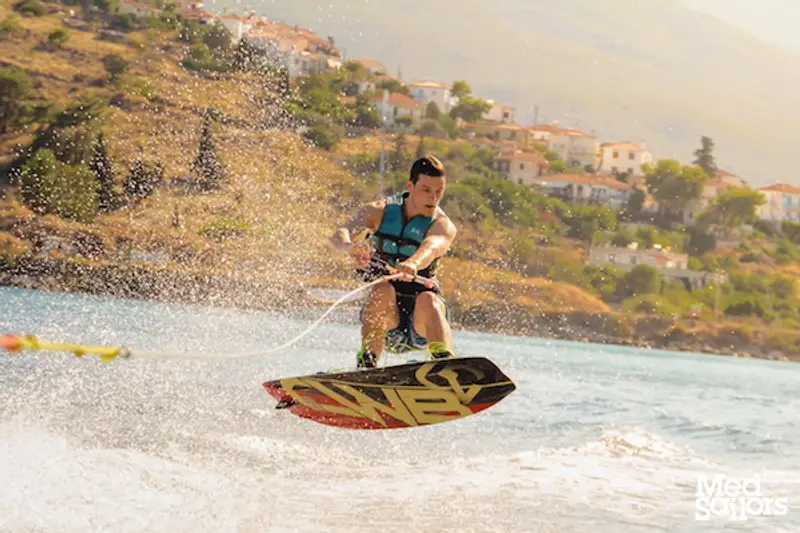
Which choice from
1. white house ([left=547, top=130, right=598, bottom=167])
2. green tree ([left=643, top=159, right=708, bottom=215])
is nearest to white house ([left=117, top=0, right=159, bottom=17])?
white house ([left=547, top=130, right=598, bottom=167])

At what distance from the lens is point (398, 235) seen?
7.34m

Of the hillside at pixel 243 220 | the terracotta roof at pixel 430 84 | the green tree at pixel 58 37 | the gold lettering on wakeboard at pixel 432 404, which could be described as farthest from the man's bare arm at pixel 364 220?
the terracotta roof at pixel 430 84

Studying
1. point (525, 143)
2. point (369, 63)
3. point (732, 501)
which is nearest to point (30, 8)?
point (369, 63)

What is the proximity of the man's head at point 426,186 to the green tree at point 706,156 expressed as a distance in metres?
137

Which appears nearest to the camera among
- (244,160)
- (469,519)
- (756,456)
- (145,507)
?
(145,507)

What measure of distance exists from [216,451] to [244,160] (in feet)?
308

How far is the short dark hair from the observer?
23.8ft

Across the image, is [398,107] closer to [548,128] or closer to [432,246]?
[548,128]

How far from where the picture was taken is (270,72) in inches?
4540

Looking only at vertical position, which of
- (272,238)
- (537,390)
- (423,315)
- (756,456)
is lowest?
(272,238)

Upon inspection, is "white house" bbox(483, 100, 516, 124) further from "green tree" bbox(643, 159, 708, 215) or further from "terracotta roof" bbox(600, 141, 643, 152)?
"green tree" bbox(643, 159, 708, 215)

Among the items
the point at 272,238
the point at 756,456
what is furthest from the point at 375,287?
the point at 272,238

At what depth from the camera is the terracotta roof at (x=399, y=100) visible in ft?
404

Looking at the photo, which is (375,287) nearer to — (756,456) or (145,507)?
(145,507)
